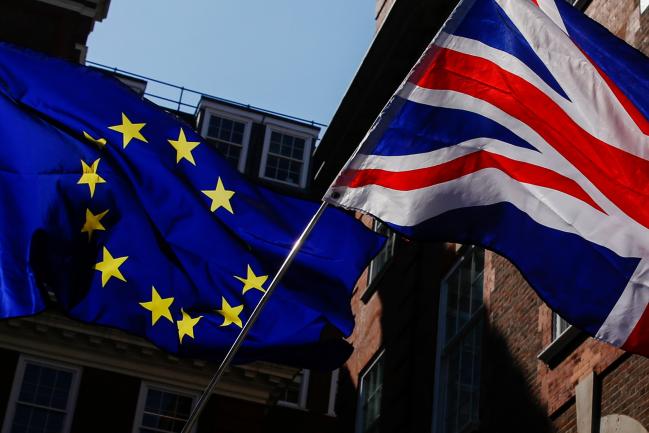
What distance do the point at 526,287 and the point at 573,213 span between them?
692cm

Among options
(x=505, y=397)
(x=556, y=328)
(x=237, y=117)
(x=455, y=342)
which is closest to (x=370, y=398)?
(x=455, y=342)

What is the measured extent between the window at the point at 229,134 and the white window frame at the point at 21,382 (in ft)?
32.8

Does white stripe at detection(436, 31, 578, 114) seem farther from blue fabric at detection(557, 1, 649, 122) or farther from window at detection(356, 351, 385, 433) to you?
A: window at detection(356, 351, 385, 433)

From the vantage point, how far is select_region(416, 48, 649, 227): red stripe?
10.6m

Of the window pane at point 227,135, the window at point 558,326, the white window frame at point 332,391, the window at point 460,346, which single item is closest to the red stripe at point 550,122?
the window at point 558,326

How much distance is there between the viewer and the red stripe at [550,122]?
10.6m

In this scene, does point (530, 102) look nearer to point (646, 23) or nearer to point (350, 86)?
point (646, 23)

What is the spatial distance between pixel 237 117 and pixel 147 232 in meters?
23.5

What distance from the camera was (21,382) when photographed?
27.1 m

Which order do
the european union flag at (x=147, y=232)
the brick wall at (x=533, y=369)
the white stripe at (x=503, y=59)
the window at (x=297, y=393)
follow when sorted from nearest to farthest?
the white stripe at (x=503, y=59) → the european union flag at (x=147, y=232) → the brick wall at (x=533, y=369) → the window at (x=297, y=393)

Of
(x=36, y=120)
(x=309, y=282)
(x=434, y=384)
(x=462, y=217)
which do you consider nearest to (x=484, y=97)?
(x=462, y=217)

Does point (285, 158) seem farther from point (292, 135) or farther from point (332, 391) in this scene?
point (332, 391)

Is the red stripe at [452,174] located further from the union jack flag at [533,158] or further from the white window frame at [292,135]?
the white window frame at [292,135]

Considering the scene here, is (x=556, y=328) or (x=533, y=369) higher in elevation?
(x=556, y=328)
